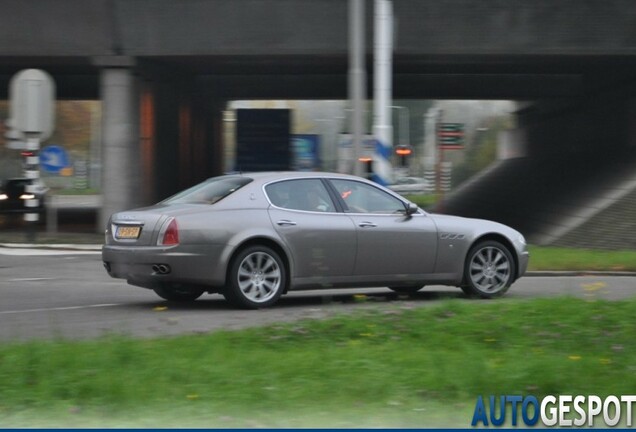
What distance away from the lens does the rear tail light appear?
38.1ft

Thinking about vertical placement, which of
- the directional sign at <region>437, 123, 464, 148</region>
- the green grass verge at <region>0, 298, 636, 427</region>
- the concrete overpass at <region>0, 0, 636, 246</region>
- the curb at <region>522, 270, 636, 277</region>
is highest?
the concrete overpass at <region>0, 0, 636, 246</region>

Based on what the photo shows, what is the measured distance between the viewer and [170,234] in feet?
38.1

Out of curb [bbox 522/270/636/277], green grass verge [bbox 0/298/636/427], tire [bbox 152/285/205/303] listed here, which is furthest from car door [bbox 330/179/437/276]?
Result: curb [bbox 522/270/636/277]

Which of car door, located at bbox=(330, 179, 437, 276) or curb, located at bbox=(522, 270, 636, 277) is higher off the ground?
car door, located at bbox=(330, 179, 437, 276)

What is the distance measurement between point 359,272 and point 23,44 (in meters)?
18.7

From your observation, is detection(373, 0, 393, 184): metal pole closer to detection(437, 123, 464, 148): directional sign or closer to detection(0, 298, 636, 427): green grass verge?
detection(437, 123, 464, 148): directional sign

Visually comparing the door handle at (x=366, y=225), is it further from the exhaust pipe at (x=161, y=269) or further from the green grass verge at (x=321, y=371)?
the green grass verge at (x=321, y=371)

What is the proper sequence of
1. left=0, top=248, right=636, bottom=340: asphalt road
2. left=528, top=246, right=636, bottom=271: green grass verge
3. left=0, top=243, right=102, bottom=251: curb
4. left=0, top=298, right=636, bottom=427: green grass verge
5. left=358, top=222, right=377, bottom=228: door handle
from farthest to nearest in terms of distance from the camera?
left=0, top=243, right=102, bottom=251: curb, left=528, top=246, right=636, bottom=271: green grass verge, left=358, top=222, right=377, bottom=228: door handle, left=0, top=248, right=636, bottom=340: asphalt road, left=0, top=298, right=636, bottom=427: green grass verge

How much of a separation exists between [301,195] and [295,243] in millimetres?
681

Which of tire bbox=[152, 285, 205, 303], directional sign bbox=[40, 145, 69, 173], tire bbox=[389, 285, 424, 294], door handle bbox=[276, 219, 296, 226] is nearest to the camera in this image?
door handle bbox=[276, 219, 296, 226]

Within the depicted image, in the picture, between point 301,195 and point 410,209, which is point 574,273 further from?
point 301,195

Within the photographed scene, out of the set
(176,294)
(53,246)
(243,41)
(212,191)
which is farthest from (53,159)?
(212,191)

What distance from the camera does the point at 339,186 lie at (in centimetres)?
1284

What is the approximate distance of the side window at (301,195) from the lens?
1241 centimetres
